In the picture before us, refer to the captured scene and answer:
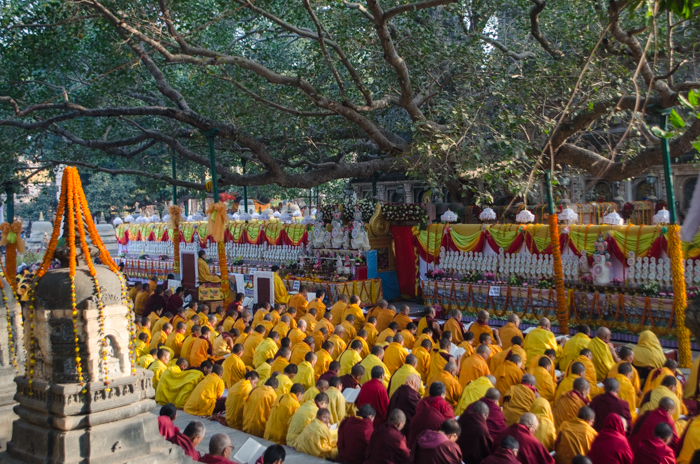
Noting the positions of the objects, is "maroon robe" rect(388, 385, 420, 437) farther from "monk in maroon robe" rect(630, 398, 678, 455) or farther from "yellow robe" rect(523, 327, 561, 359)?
"yellow robe" rect(523, 327, 561, 359)

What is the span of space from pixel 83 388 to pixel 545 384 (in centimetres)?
608

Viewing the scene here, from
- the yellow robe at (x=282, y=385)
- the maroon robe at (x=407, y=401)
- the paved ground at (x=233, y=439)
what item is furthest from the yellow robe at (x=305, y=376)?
the maroon robe at (x=407, y=401)

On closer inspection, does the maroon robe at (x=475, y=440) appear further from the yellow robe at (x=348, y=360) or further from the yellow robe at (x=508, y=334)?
the yellow robe at (x=508, y=334)

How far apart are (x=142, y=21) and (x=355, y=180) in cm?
1822

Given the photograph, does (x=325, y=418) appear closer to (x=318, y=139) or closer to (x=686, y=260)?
(x=686, y=260)

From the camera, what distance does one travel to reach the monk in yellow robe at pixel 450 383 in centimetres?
952

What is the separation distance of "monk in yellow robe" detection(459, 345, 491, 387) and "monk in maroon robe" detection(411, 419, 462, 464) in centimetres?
287

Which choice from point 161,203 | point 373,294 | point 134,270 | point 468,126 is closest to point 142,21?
point 468,126

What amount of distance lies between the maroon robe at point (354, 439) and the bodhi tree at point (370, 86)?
6561 millimetres

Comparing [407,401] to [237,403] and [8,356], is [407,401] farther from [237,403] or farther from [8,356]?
[8,356]

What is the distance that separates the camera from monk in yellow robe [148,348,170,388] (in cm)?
1072

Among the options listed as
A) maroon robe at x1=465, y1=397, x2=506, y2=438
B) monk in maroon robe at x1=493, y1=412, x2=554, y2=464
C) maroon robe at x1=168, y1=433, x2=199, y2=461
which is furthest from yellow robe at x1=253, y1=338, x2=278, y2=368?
monk in maroon robe at x1=493, y1=412, x2=554, y2=464

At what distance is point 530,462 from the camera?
666 cm

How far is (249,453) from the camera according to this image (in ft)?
24.7
